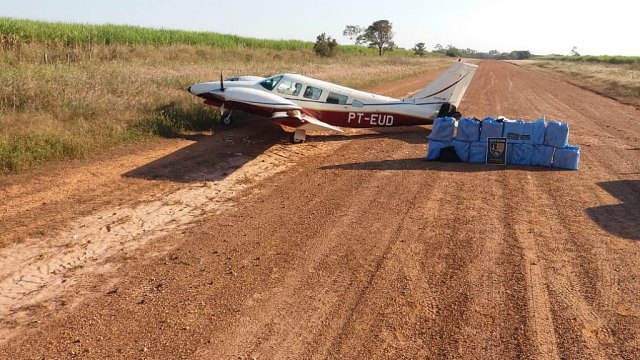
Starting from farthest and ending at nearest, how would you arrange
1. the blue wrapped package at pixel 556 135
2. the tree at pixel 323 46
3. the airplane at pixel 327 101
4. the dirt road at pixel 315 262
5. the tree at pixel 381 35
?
the tree at pixel 381 35 < the tree at pixel 323 46 < the airplane at pixel 327 101 < the blue wrapped package at pixel 556 135 < the dirt road at pixel 315 262

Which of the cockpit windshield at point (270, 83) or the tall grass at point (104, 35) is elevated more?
the tall grass at point (104, 35)

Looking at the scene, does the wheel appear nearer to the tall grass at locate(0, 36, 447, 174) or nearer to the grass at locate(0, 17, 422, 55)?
the tall grass at locate(0, 36, 447, 174)

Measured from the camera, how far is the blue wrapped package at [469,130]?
1240cm

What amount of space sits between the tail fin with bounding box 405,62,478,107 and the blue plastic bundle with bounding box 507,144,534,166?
3.84 metres

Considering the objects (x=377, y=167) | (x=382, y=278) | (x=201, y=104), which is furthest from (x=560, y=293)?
(x=201, y=104)

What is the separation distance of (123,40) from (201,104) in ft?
68.9

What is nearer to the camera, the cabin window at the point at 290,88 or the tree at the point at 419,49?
the cabin window at the point at 290,88

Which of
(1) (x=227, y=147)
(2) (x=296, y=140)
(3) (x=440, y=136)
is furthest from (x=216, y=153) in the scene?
(3) (x=440, y=136)

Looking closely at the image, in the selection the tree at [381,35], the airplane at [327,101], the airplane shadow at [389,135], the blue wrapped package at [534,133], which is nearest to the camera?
the blue wrapped package at [534,133]

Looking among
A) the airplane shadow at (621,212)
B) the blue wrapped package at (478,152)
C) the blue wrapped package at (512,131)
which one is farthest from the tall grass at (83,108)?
the airplane shadow at (621,212)

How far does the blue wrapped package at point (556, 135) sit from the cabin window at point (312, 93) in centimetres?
667

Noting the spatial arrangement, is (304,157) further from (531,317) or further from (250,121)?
(531,317)

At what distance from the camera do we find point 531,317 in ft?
17.2

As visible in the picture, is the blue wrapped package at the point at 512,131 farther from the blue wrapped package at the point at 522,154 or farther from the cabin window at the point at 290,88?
the cabin window at the point at 290,88
